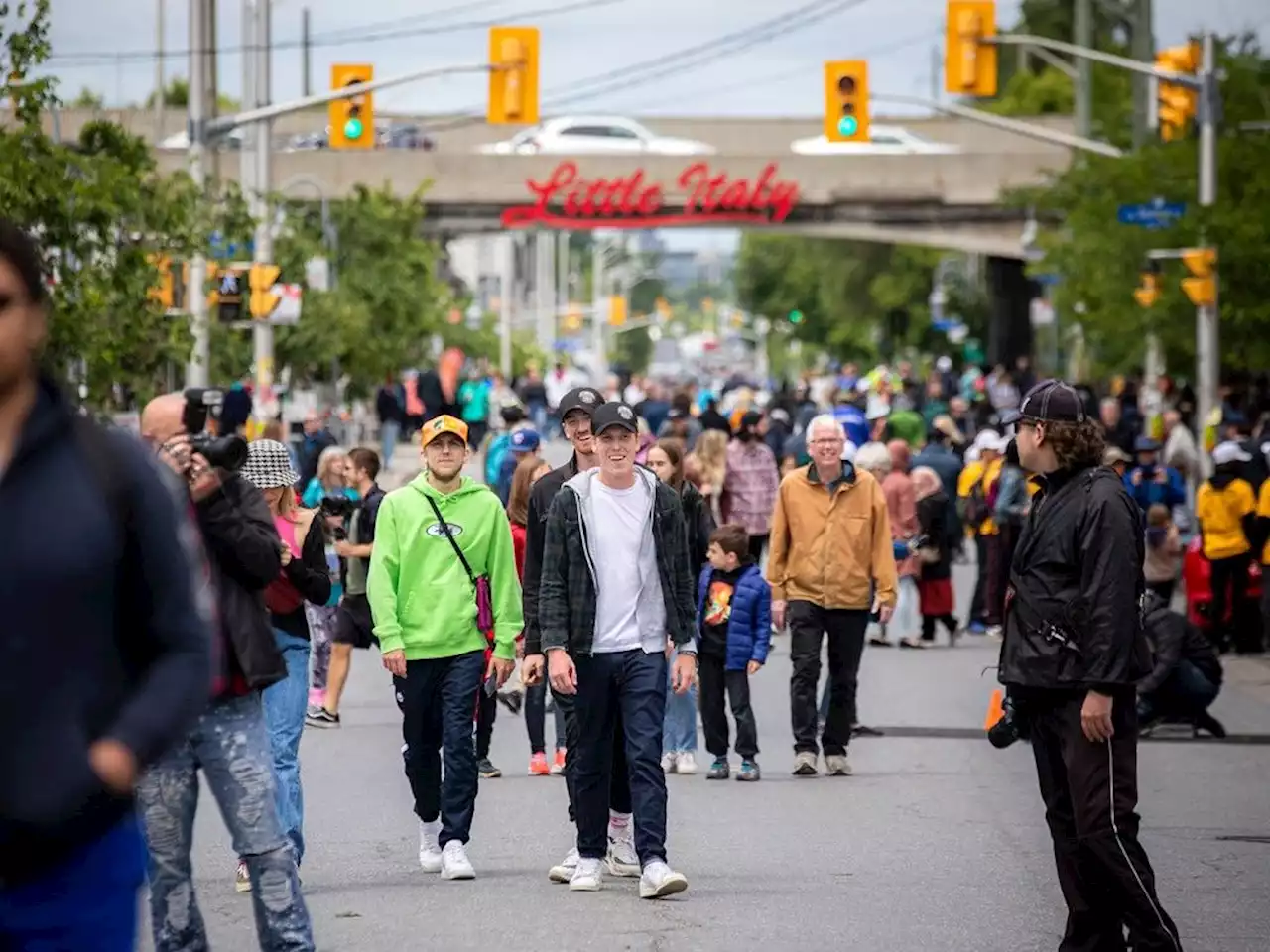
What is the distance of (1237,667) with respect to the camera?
20.6 meters

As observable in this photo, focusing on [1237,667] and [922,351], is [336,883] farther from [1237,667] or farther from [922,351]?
[922,351]

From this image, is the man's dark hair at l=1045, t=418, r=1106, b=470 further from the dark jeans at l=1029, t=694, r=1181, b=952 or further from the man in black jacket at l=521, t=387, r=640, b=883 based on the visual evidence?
the man in black jacket at l=521, t=387, r=640, b=883

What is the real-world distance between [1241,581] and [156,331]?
391 inches

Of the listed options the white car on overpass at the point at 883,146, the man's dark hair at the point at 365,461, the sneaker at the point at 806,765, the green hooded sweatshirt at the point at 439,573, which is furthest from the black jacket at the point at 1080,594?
the white car on overpass at the point at 883,146

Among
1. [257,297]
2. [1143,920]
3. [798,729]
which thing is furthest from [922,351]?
[1143,920]

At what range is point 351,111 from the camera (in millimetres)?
31234

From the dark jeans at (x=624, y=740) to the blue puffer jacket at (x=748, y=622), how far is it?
373 centimetres

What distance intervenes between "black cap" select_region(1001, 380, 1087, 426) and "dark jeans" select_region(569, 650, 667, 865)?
214cm

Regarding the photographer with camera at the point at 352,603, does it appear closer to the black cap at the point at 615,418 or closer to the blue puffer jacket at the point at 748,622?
the blue puffer jacket at the point at 748,622

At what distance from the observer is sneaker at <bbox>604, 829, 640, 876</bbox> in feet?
33.9

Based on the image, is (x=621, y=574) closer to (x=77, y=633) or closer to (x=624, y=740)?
(x=624, y=740)

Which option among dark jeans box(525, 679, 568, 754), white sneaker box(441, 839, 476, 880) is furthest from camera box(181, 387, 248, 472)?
dark jeans box(525, 679, 568, 754)

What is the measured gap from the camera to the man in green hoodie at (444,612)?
33.2ft

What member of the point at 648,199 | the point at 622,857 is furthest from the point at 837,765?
the point at 648,199
